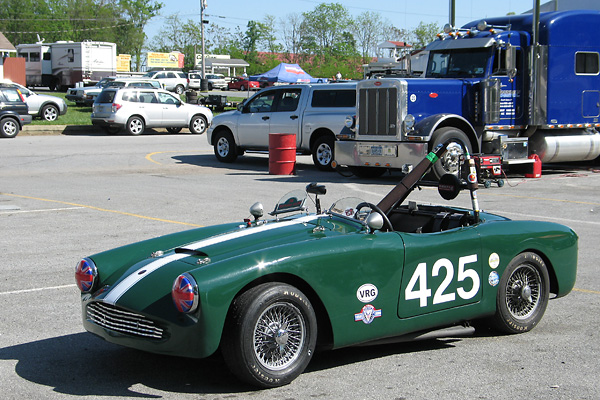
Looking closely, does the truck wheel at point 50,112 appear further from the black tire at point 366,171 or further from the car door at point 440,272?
the car door at point 440,272

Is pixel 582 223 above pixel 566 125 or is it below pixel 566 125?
below

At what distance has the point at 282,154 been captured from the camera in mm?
17250

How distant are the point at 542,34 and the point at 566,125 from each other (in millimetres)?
2146

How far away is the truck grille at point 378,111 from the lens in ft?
51.6

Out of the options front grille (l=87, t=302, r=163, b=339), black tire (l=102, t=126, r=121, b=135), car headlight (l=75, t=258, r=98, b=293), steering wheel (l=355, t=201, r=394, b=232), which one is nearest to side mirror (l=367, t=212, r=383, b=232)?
steering wheel (l=355, t=201, r=394, b=232)

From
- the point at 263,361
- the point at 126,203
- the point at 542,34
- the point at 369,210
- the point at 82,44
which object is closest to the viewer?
the point at 263,361

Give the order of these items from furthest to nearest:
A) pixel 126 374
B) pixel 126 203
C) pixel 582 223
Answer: pixel 126 203 < pixel 582 223 < pixel 126 374

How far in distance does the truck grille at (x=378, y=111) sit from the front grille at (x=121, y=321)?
1141 cm

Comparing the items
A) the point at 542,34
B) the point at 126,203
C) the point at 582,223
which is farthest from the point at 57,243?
the point at 542,34

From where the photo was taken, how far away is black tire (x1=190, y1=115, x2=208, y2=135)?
29.4 m

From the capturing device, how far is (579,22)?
1759 centimetres

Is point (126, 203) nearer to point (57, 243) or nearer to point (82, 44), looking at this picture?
point (57, 243)

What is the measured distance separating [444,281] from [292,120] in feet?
44.8

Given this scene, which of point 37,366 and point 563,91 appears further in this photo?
point 563,91
